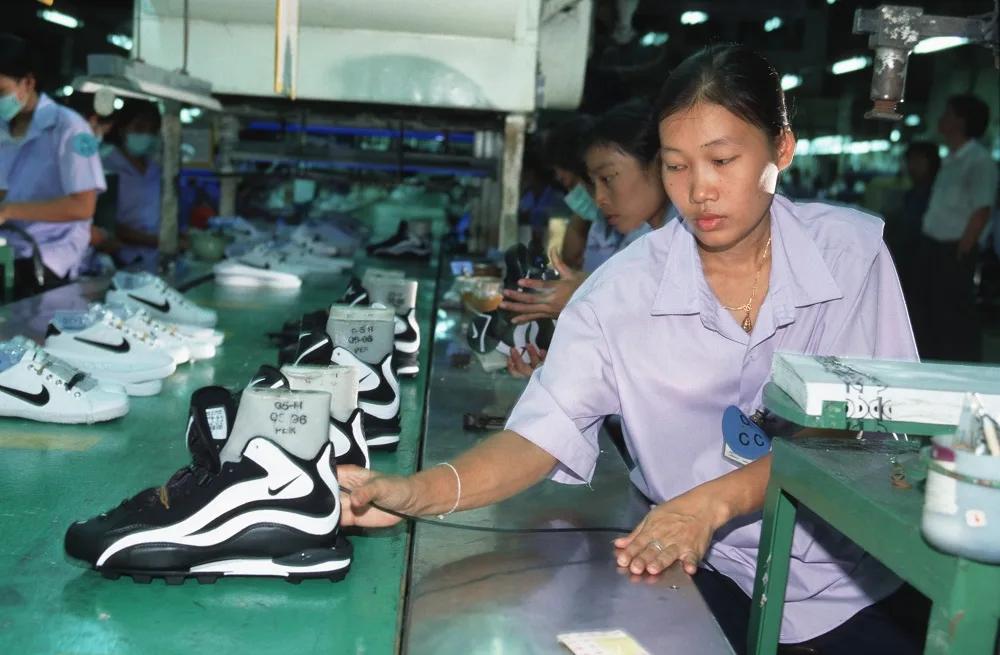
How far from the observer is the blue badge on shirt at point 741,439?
4.87ft

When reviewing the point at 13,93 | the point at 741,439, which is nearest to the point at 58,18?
the point at 13,93

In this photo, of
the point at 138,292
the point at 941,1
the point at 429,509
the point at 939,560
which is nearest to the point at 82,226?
the point at 138,292

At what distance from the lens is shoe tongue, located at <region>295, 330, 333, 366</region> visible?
1.61 meters

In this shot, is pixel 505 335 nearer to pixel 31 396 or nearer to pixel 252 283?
pixel 31 396

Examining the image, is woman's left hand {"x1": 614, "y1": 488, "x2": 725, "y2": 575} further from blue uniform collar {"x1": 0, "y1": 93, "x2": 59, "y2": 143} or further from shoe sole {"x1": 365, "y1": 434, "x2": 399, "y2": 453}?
blue uniform collar {"x1": 0, "y1": 93, "x2": 59, "y2": 143}

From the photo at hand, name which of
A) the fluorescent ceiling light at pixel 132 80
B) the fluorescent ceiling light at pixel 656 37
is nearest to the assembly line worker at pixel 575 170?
the fluorescent ceiling light at pixel 132 80

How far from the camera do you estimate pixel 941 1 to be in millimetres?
10242

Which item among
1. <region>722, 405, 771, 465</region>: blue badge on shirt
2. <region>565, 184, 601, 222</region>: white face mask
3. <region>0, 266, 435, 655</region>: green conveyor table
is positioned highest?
<region>565, 184, 601, 222</region>: white face mask

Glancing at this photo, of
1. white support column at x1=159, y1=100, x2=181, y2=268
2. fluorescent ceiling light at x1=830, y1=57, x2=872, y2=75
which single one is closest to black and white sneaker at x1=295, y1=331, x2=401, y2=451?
white support column at x1=159, y1=100, x2=181, y2=268

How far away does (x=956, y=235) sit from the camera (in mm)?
6004

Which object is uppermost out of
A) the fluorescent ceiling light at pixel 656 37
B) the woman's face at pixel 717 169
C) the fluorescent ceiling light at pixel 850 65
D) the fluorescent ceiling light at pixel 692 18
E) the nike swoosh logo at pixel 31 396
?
the fluorescent ceiling light at pixel 692 18

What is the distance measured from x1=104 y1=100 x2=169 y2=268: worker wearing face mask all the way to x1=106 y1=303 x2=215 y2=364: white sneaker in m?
3.23

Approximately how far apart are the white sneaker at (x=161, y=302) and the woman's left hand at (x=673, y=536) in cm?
207

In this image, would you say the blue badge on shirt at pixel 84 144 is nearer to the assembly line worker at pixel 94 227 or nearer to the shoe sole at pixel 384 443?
the assembly line worker at pixel 94 227
